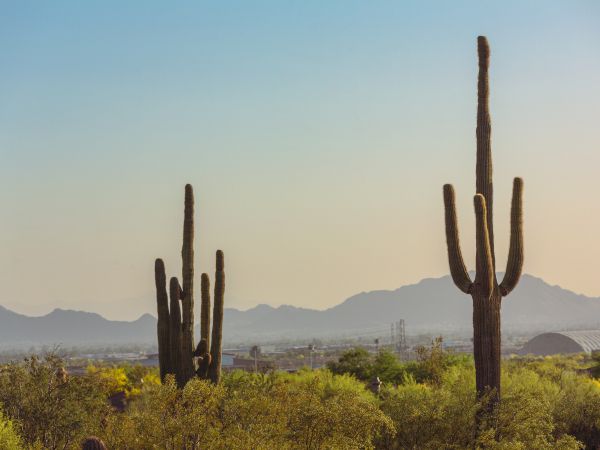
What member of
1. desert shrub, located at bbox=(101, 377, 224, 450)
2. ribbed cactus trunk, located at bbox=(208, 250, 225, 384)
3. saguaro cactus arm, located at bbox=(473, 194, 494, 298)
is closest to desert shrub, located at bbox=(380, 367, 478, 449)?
saguaro cactus arm, located at bbox=(473, 194, 494, 298)

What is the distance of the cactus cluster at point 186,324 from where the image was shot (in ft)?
69.4

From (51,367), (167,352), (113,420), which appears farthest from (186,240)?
(113,420)

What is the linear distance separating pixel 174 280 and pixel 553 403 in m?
10.1

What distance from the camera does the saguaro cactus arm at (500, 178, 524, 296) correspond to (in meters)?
19.0

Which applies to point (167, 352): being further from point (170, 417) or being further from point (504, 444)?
point (504, 444)

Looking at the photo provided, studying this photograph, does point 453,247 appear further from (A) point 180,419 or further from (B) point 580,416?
(B) point 580,416

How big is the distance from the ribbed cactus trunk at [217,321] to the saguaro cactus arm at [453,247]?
255 inches

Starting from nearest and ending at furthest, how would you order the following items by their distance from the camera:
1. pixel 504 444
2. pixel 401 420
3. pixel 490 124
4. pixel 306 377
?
pixel 504 444 → pixel 401 420 → pixel 490 124 → pixel 306 377

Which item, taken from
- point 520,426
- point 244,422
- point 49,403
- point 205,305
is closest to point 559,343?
point 205,305

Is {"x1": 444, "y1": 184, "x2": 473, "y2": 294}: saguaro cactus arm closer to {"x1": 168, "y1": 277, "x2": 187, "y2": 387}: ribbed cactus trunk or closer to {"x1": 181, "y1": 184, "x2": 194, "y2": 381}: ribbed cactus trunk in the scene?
{"x1": 181, "y1": 184, "x2": 194, "y2": 381}: ribbed cactus trunk

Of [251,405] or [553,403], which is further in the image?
[553,403]

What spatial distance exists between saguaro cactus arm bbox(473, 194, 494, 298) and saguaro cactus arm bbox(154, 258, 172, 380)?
734 cm

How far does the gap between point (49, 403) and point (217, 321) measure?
179 inches

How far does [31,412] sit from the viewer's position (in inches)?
785
